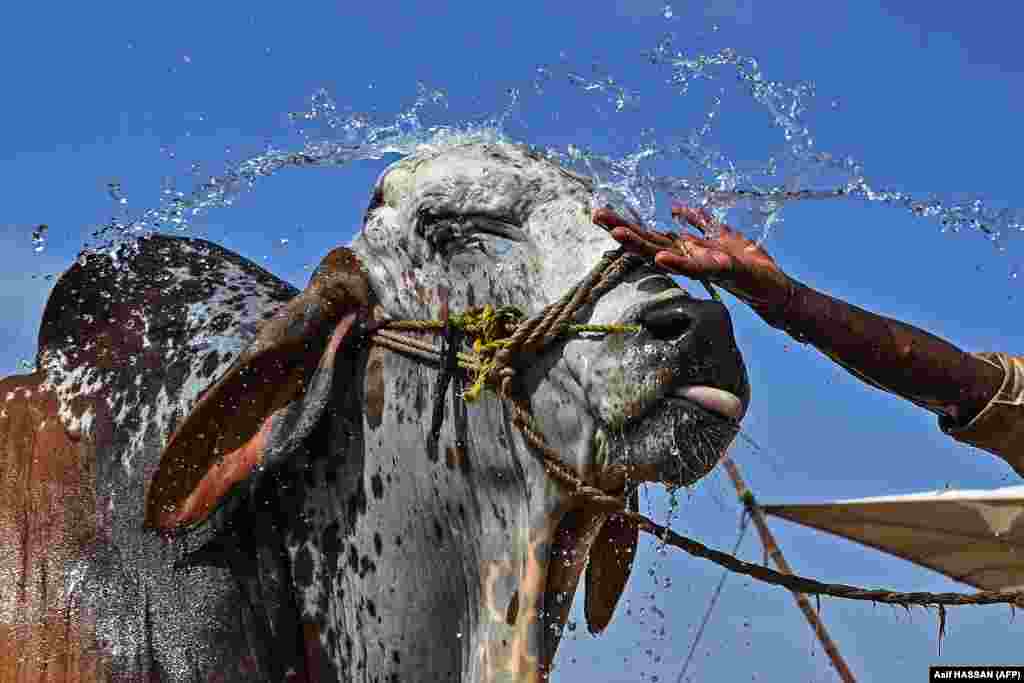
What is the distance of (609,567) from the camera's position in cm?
385

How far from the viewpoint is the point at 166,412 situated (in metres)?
3.55

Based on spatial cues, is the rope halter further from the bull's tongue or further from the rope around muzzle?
the bull's tongue

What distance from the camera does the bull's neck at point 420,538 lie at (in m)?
3.39

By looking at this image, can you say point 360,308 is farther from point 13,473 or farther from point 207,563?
point 13,473

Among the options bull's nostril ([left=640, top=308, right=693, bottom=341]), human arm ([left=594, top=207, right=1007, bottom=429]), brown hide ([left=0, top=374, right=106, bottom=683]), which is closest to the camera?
bull's nostril ([left=640, top=308, right=693, bottom=341])

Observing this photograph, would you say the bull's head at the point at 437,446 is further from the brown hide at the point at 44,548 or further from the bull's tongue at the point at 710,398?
the brown hide at the point at 44,548

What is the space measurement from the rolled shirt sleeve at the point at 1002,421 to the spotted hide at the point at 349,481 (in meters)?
1.02

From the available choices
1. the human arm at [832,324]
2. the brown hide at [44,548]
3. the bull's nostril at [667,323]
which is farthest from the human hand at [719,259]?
the brown hide at [44,548]

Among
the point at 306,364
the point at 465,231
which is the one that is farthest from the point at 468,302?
the point at 306,364

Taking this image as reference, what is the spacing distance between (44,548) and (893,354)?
257 centimetres

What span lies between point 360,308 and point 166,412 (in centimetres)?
66

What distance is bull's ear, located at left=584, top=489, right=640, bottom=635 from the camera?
3.81 m

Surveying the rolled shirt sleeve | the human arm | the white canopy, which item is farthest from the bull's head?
the white canopy

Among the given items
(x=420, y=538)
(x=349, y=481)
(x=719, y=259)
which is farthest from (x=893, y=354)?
(x=349, y=481)
